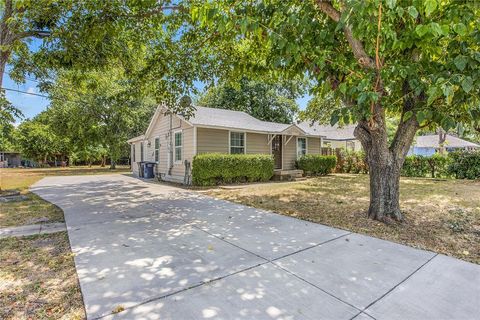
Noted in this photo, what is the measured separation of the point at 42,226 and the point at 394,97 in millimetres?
6923

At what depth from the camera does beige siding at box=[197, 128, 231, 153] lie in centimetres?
1141

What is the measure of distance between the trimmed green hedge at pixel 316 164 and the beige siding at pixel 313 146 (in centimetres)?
74

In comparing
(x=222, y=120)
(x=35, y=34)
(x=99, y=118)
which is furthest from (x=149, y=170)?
(x=99, y=118)

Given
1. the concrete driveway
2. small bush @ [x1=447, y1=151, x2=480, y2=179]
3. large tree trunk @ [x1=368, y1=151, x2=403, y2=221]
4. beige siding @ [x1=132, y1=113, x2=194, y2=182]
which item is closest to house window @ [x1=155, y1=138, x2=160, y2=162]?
beige siding @ [x1=132, y1=113, x2=194, y2=182]

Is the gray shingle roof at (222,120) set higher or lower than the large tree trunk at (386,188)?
higher

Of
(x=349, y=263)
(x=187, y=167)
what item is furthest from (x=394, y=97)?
(x=187, y=167)

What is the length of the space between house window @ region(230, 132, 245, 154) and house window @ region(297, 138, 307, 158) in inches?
168

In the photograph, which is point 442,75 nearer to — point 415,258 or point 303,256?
point 415,258

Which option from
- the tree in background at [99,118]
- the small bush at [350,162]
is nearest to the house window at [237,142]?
the small bush at [350,162]

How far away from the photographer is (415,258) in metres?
3.29

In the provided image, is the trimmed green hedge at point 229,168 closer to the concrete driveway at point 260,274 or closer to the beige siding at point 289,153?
the beige siding at point 289,153

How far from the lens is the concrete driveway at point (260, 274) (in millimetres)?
2221

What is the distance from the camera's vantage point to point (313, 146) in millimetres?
16328

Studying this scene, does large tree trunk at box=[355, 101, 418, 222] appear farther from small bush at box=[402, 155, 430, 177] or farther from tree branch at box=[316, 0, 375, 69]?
small bush at box=[402, 155, 430, 177]
